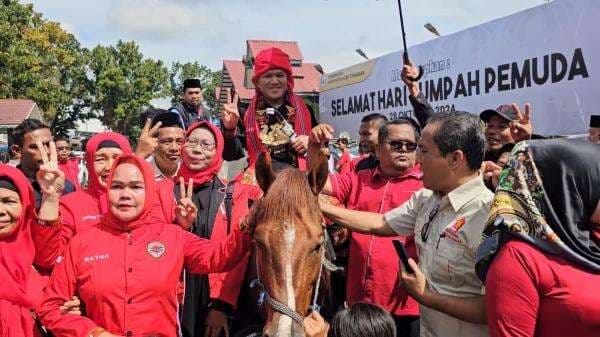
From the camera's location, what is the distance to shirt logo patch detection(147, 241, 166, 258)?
10.5ft

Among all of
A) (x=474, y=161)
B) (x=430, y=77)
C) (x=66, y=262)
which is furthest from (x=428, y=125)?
(x=430, y=77)

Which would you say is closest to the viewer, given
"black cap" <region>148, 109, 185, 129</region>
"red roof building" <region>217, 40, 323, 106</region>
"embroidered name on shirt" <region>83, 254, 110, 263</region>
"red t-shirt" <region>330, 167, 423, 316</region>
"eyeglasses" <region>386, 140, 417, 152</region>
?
"embroidered name on shirt" <region>83, 254, 110, 263</region>

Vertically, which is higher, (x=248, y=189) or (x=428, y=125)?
(x=428, y=125)

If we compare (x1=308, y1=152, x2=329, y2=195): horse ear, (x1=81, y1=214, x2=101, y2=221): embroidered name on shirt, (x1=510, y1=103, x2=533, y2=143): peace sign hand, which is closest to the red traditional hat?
(x1=308, y1=152, x2=329, y2=195): horse ear

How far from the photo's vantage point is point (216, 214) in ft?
13.1

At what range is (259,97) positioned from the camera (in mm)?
4887

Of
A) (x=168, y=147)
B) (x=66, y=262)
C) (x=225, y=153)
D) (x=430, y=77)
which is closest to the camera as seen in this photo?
(x=66, y=262)

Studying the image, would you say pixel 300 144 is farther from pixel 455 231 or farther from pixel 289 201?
pixel 455 231

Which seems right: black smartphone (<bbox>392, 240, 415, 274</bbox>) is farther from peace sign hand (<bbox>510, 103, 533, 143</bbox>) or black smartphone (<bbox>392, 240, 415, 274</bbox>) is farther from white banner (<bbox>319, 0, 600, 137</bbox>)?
white banner (<bbox>319, 0, 600, 137</bbox>)

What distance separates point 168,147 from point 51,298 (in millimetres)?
1942

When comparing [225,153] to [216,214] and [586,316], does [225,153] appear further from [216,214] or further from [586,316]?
[586,316]

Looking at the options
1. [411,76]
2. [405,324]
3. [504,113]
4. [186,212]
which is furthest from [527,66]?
→ [186,212]

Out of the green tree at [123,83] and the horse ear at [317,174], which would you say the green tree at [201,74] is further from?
the horse ear at [317,174]

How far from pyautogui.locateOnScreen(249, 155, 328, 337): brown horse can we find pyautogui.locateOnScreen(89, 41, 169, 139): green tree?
166 ft
